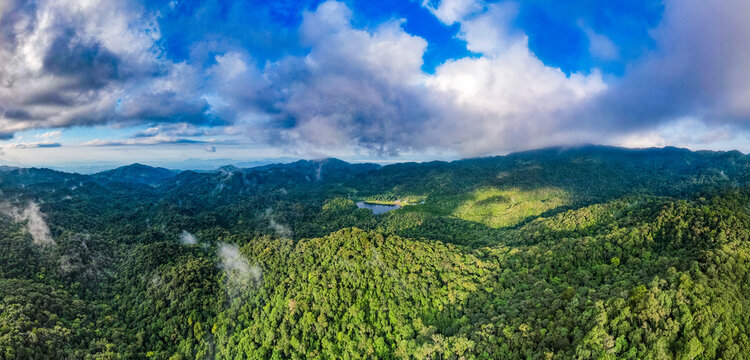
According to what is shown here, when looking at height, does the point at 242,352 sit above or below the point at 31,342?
below

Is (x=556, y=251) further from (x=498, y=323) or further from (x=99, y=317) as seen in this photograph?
(x=99, y=317)

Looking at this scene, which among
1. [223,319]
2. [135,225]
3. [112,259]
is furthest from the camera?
[135,225]

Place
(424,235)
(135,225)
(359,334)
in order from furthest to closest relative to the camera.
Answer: (135,225)
(424,235)
(359,334)

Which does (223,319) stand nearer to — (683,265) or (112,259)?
(112,259)

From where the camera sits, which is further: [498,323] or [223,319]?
[223,319]

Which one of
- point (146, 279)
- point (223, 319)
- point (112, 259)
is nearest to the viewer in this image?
point (223, 319)

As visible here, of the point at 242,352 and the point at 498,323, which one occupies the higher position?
the point at 498,323

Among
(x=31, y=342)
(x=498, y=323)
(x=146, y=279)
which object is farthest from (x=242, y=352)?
(x=498, y=323)

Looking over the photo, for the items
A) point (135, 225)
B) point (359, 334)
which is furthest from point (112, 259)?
point (359, 334)

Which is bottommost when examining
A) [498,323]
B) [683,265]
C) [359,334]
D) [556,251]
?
[359,334]
